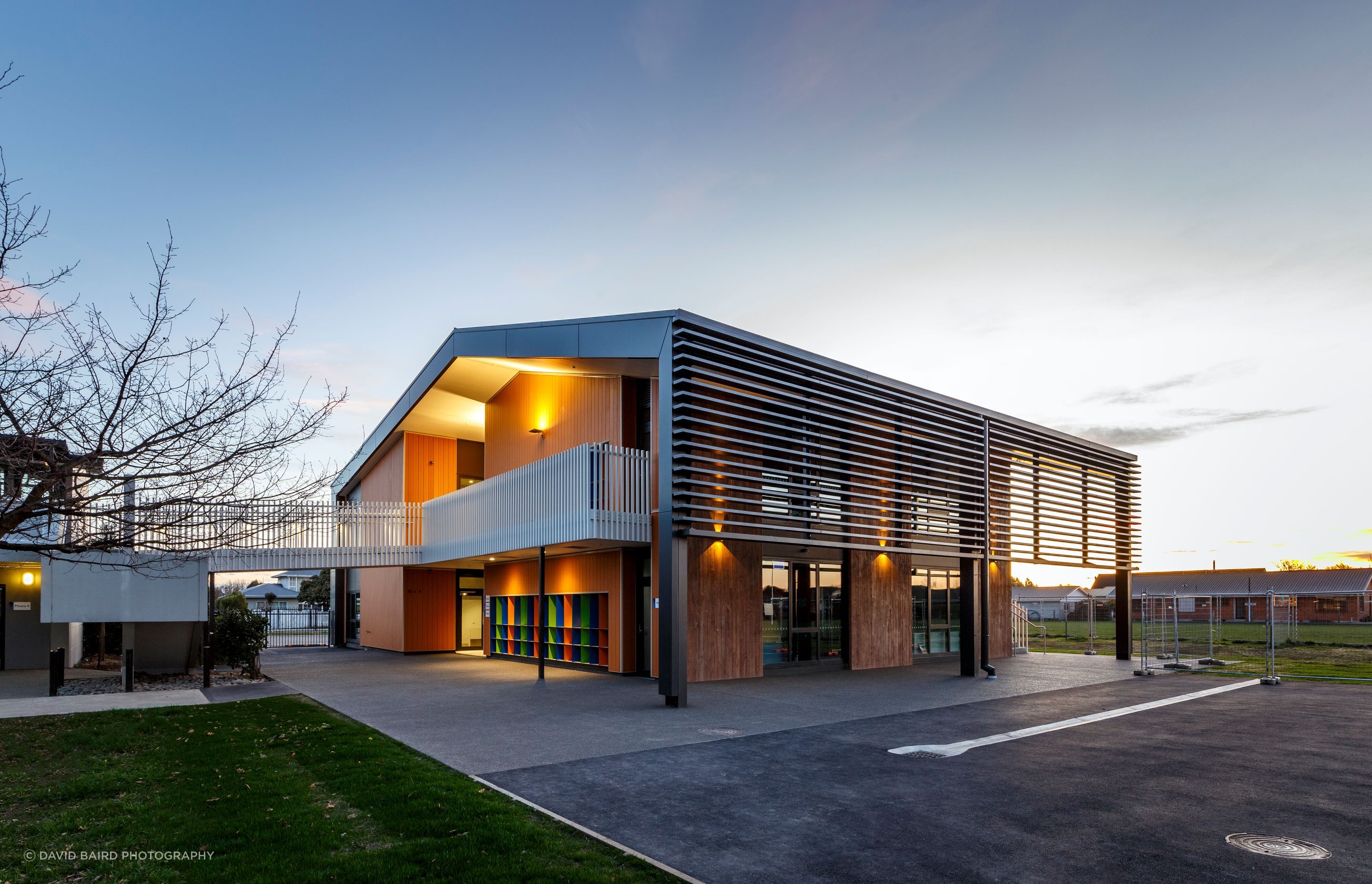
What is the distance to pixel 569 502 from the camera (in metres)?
15.5

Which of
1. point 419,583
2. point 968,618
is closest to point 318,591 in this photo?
point 419,583

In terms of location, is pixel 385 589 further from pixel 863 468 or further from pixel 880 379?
pixel 880 379

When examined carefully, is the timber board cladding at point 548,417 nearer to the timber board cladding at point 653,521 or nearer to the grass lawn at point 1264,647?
the timber board cladding at point 653,521

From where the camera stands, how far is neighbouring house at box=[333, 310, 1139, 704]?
553 inches

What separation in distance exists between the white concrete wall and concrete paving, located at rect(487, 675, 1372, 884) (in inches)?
450

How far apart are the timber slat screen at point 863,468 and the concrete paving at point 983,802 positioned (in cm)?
506

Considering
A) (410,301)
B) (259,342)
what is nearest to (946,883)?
(259,342)

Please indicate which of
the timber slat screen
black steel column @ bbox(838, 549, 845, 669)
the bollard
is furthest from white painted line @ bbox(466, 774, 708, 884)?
black steel column @ bbox(838, 549, 845, 669)

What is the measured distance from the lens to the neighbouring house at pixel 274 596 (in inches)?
2196

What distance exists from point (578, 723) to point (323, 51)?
11267 mm

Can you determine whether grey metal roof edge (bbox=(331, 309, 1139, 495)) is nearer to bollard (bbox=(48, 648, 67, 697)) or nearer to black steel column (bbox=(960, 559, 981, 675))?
black steel column (bbox=(960, 559, 981, 675))

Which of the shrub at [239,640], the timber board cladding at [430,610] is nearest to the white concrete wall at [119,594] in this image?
the shrub at [239,640]

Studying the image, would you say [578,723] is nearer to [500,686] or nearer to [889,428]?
[500,686]

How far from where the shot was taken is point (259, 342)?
6203mm
